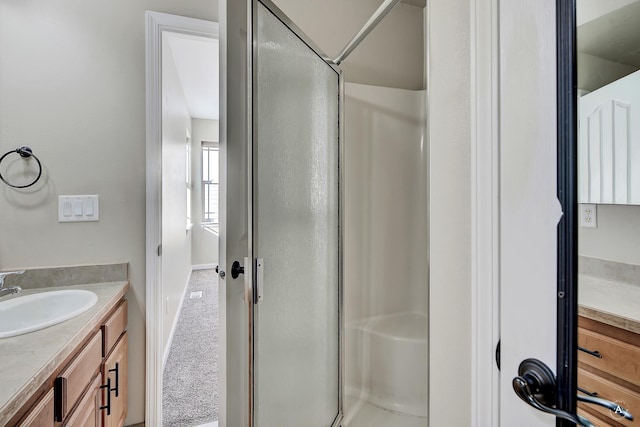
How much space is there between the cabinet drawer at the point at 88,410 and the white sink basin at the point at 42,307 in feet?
0.99

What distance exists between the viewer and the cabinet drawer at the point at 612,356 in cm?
41

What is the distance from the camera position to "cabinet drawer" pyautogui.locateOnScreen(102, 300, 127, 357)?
1.26 metres

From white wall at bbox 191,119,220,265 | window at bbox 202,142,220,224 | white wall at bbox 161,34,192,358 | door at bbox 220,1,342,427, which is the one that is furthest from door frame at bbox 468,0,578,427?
window at bbox 202,142,220,224

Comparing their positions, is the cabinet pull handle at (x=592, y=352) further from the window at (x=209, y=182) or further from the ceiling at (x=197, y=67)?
the window at (x=209, y=182)

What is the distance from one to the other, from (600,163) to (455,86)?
337 mm

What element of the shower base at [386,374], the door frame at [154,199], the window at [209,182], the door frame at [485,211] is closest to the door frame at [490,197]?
the door frame at [485,211]

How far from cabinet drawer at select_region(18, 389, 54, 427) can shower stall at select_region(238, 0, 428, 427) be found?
0.52 m

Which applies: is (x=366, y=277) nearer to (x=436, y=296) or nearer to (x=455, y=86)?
(x=436, y=296)

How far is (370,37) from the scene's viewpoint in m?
2.02

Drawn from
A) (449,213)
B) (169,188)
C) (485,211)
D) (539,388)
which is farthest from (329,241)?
(169,188)

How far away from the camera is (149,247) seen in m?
1.63

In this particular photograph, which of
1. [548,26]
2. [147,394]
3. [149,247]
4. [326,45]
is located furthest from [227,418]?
[326,45]

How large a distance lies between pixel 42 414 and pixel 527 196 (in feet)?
4.05

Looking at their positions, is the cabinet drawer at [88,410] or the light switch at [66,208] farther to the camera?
the light switch at [66,208]
